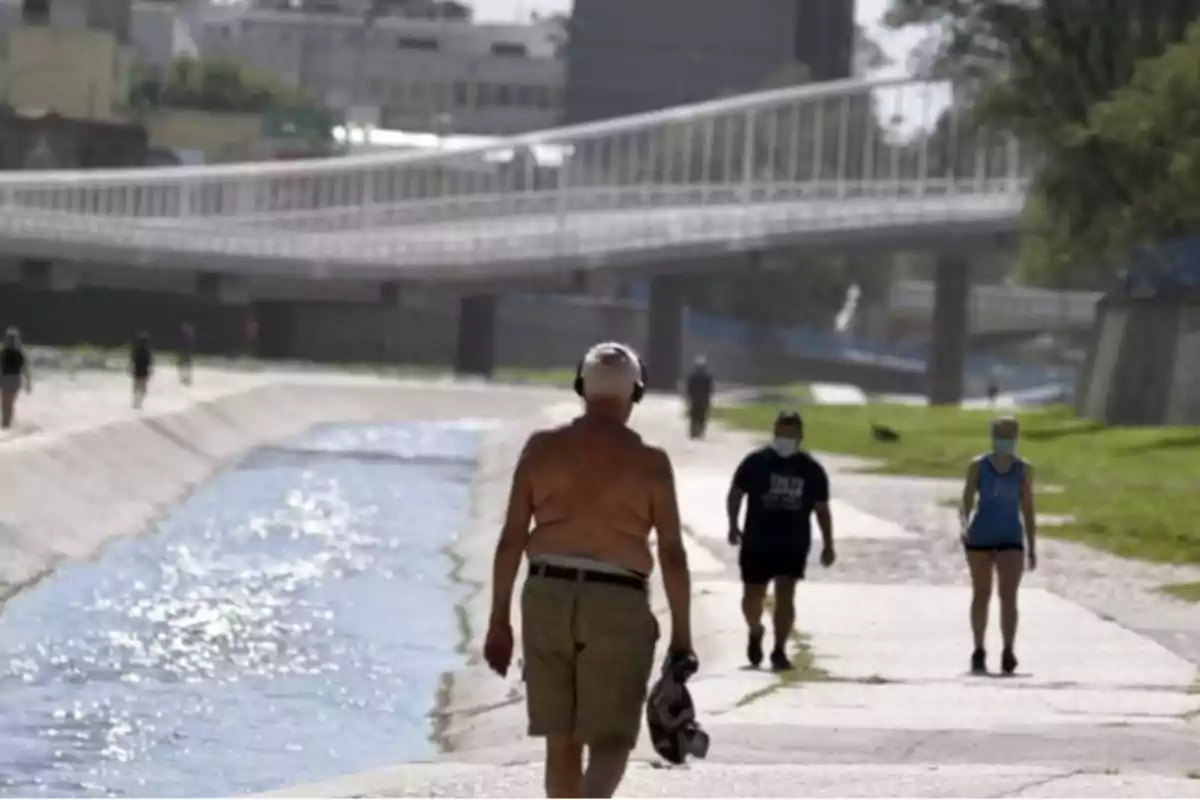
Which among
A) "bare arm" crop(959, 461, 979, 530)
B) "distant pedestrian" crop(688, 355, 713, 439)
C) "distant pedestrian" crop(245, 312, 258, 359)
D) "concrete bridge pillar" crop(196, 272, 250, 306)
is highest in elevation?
"bare arm" crop(959, 461, 979, 530)

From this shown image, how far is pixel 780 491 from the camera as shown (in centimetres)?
2158

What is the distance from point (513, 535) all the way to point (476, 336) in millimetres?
111844

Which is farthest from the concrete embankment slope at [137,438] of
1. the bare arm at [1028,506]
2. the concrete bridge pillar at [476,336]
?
the concrete bridge pillar at [476,336]

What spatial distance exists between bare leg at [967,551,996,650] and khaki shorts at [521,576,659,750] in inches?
389

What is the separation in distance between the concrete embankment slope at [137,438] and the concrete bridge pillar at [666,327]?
2293 centimetres

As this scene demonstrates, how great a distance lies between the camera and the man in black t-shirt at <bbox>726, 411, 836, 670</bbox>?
2158 centimetres

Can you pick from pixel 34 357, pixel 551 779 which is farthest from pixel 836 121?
pixel 551 779

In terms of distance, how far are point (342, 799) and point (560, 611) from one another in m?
3.05

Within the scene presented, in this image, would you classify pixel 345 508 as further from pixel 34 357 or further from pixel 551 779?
pixel 34 357

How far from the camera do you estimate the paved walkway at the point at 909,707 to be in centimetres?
1550

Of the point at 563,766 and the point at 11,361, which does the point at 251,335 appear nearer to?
the point at 11,361

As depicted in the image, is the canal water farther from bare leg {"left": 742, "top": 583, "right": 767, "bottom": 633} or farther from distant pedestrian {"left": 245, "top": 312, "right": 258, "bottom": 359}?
distant pedestrian {"left": 245, "top": 312, "right": 258, "bottom": 359}

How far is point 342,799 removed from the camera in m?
15.5

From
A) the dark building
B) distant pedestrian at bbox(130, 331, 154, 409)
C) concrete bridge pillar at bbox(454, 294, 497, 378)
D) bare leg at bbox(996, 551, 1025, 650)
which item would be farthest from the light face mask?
the dark building
